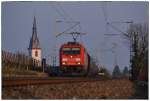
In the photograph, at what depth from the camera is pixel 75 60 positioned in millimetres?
17641

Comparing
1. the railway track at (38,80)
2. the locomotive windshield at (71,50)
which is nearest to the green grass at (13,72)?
the railway track at (38,80)

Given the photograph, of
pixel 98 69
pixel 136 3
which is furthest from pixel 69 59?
pixel 136 3

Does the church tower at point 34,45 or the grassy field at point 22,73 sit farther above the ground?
the church tower at point 34,45

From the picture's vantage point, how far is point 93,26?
16.9 meters

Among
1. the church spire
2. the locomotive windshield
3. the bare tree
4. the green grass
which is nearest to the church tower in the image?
the church spire

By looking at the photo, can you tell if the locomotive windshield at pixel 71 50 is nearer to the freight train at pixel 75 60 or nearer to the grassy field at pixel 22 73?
the freight train at pixel 75 60

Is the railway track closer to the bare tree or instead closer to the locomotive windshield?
the locomotive windshield

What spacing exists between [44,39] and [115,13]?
129cm

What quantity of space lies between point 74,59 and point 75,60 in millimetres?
67

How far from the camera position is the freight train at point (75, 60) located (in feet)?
56.2

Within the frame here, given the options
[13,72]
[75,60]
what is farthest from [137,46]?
[13,72]

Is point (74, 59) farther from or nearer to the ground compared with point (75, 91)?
farther from the ground

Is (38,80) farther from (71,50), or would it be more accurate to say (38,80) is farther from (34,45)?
(71,50)

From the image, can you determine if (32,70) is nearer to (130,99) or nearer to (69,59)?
(69,59)
